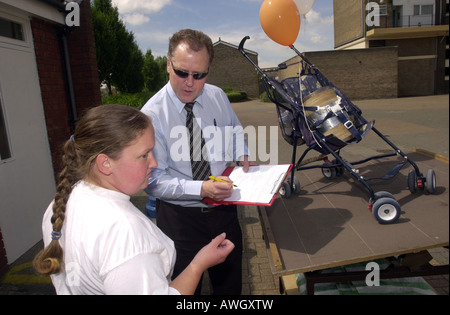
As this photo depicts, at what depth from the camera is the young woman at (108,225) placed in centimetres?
96

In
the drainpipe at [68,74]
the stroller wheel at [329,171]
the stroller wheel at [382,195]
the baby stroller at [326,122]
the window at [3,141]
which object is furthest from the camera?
the drainpipe at [68,74]

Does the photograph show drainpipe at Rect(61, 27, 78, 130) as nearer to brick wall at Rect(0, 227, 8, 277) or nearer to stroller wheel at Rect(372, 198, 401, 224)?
brick wall at Rect(0, 227, 8, 277)

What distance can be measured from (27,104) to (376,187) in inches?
178

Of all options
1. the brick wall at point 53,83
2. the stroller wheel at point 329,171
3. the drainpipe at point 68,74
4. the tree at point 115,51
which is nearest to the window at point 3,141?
the brick wall at point 53,83

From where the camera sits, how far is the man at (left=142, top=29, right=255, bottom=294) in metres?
1.99

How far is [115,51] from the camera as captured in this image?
29297 mm

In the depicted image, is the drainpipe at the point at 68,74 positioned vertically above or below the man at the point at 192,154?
above

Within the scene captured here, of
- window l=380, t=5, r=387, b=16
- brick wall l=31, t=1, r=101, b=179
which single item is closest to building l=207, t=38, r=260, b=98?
window l=380, t=5, r=387, b=16

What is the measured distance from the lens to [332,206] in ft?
10.1

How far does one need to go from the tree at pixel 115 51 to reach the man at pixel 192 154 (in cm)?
2896

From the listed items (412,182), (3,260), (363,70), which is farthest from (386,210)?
(363,70)

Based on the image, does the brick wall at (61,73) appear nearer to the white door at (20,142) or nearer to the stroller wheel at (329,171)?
the white door at (20,142)

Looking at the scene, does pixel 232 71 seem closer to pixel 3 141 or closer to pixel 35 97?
pixel 35 97

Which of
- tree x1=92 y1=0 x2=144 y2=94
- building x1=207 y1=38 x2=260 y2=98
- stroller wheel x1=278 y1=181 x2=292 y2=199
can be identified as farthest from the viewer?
building x1=207 y1=38 x2=260 y2=98
